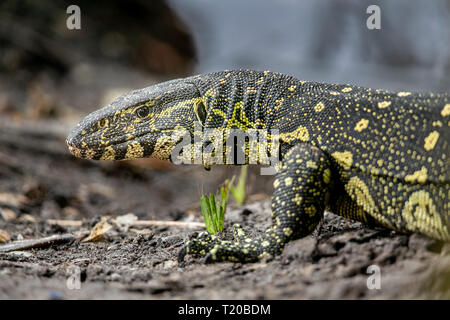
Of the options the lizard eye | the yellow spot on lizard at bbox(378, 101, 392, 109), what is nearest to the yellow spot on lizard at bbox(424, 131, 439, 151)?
the yellow spot on lizard at bbox(378, 101, 392, 109)

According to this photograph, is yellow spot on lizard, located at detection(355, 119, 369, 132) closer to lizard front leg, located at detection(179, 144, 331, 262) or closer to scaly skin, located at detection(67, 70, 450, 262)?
scaly skin, located at detection(67, 70, 450, 262)

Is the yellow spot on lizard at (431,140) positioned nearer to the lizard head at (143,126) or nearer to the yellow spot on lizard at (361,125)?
the yellow spot on lizard at (361,125)

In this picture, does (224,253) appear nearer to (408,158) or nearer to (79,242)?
(408,158)

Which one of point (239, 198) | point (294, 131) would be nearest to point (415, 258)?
point (294, 131)

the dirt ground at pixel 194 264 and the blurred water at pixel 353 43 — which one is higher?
the blurred water at pixel 353 43

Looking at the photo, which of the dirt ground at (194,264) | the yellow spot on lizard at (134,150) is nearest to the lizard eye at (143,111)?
the yellow spot on lizard at (134,150)

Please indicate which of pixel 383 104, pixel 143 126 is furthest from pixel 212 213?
pixel 383 104

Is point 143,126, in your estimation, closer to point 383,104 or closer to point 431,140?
point 383,104
